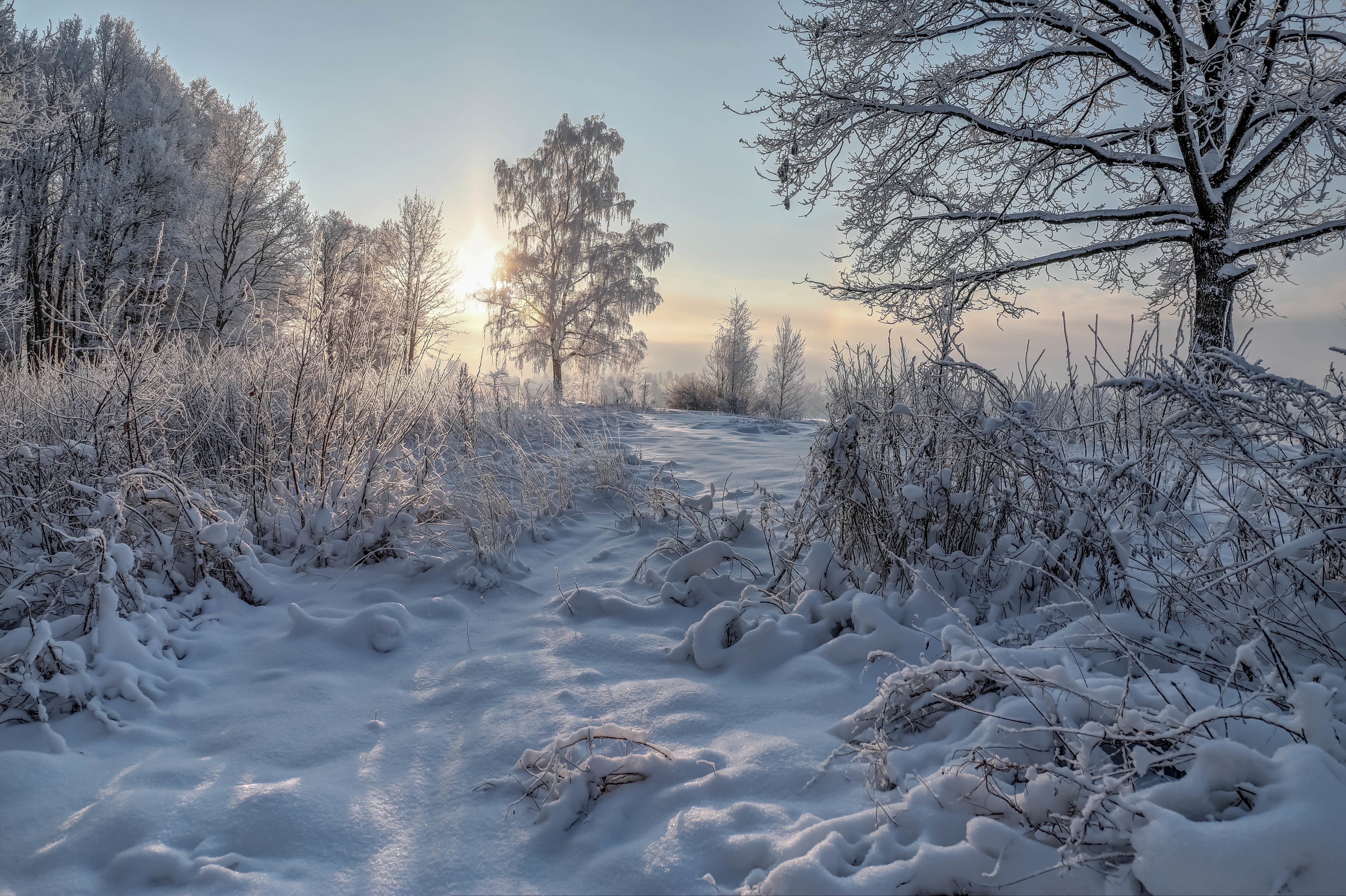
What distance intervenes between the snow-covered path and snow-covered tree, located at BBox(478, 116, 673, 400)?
53.0 feet

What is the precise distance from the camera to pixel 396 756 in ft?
5.71

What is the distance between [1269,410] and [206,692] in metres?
3.24

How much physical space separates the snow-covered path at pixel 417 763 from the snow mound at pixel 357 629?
0.01 m

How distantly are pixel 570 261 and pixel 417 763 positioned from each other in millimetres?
18407

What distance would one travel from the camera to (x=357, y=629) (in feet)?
7.93

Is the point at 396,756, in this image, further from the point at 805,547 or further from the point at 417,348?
the point at 417,348

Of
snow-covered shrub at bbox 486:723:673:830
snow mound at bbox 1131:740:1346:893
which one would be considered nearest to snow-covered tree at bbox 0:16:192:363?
snow-covered shrub at bbox 486:723:673:830

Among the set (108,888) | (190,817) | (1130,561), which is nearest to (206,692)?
(190,817)

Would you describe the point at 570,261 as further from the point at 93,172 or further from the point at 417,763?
the point at 417,763

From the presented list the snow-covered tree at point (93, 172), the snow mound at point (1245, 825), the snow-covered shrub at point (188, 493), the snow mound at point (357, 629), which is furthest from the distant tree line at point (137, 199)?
the snow mound at point (1245, 825)

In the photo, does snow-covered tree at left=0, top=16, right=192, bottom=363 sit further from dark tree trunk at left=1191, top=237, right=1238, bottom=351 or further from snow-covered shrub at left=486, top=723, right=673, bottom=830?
dark tree trunk at left=1191, top=237, right=1238, bottom=351

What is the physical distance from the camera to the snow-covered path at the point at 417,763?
1299mm

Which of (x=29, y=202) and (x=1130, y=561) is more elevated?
(x=29, y=202)

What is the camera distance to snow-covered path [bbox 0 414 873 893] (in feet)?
4.26
